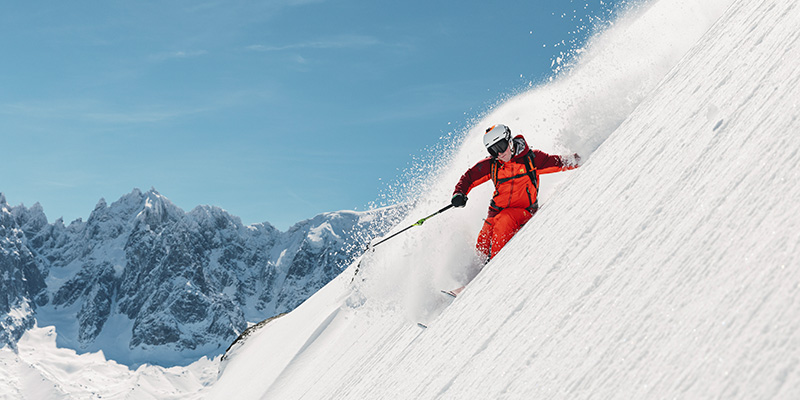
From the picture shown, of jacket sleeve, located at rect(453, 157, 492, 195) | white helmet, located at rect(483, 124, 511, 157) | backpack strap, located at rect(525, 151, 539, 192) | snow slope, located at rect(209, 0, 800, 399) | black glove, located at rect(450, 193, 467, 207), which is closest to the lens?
snow slope, located at rect(209, 0, 800, 399)

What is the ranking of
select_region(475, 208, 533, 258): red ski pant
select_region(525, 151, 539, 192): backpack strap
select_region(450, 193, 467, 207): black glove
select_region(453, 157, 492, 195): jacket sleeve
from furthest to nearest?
1. select_region(453, 157, 492, 195): jacket sleeve
2. select_region(450, 193, 467, 207): black glove
3. select_region(525, 151, 539, 192): backpack strap
4. select_region(475, 208, 533, 258): red ski pant

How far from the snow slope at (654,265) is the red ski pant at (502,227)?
71 cm

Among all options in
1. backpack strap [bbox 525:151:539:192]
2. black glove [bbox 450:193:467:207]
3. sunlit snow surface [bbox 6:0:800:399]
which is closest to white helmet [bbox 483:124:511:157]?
backpack strap [bbox 525:151:539:192]

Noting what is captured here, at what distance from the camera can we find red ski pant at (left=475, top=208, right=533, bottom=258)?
662 cm

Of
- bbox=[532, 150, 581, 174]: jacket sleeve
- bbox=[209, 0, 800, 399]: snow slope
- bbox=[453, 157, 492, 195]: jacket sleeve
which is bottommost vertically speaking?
bbox=[209, 0, 800, 399]: snow slope

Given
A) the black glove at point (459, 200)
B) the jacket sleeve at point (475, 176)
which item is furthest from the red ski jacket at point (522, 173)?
the black glove at point (459, 200)

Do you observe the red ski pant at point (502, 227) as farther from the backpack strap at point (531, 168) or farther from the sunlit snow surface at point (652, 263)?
the sunlit snow surface at point (652, 263)

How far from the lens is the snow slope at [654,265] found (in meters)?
2.33

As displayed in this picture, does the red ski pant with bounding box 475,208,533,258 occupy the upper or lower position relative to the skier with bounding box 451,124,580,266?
lower

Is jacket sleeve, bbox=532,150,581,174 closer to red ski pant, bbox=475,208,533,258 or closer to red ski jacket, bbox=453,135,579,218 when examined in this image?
red ski jacket, bbox=453,135,579,218

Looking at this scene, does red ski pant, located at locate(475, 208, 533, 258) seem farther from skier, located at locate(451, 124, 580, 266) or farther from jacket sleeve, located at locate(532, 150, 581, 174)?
jacket sleeve, located at locate(532, 150, 581, 174)

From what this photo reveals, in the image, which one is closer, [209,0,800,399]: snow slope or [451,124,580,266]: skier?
[209,0,800,399]: snow slope

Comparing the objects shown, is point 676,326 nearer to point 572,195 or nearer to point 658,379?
point 658,379

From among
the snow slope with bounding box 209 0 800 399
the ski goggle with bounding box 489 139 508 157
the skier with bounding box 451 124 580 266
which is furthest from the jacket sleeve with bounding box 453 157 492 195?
the snow slope with bounding box 209 0 800 399
